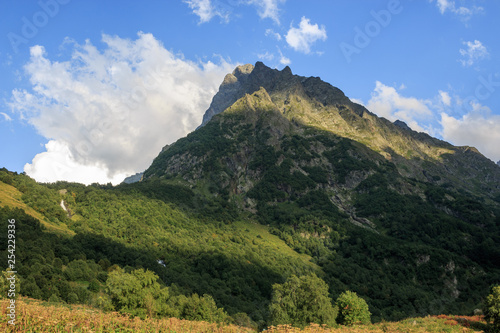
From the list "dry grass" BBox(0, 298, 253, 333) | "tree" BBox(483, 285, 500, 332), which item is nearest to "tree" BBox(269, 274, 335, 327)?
"tree" BBox(483, 285, 500, 332)

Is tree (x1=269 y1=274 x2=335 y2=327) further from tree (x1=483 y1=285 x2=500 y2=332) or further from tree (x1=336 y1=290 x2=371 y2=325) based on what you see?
tree (x1=483 y1=285 x2=500 y2=332)

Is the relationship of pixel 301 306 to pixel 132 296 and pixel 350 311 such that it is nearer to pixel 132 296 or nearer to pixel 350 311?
pixel 350 311

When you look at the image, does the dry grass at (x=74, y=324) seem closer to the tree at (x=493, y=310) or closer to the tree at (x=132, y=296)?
the tree at (x=132, y=296)

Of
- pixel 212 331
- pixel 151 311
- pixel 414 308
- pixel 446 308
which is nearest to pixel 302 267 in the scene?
pixel 414 308

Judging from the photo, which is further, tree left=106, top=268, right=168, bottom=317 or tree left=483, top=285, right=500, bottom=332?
tree left=106, top=268, right=168, bottom=317

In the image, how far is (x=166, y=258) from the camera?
570 feet

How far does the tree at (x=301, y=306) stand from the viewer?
2233 inches

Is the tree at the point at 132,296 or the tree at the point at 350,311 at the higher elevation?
the tree at the point at 132,296

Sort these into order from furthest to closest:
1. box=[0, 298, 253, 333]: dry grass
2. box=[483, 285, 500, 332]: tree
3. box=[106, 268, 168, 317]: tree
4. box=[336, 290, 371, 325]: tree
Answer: box=[336, 290, 371, 325]: tree < box=[106, 268, 168, 317]: tree < box=[483, 285, 500, 332]: tree < box=[0, 298, 253, 333]: dry grass

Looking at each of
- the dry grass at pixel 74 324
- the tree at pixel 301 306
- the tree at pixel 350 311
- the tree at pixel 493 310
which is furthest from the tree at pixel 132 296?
the tree at pixel 493 310

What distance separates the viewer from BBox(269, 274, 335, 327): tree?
56.7 m

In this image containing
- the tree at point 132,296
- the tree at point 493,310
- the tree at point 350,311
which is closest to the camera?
the tree at point 493,310

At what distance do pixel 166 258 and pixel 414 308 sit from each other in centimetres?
14957

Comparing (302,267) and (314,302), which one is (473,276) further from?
(314,302)
